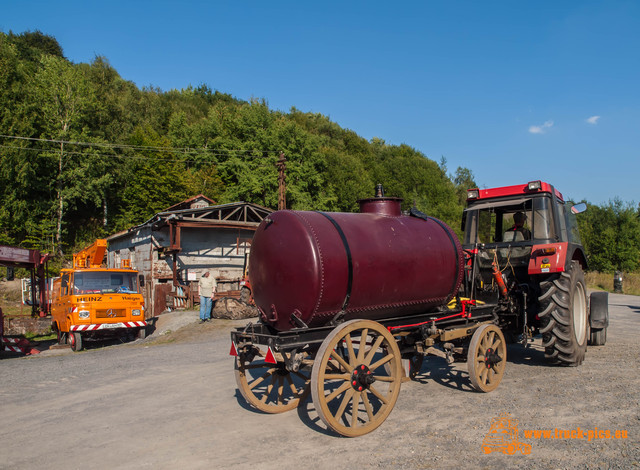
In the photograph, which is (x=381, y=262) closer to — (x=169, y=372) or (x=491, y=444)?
(x=491, y=444)

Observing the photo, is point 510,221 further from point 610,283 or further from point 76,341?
point 610,283

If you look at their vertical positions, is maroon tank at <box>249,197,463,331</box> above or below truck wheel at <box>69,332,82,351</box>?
above

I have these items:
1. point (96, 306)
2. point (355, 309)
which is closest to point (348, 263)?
point (355, 309)

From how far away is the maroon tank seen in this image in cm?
505

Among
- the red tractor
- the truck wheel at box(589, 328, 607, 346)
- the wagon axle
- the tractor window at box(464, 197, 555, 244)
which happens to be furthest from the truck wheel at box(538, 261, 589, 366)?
the wagon axle

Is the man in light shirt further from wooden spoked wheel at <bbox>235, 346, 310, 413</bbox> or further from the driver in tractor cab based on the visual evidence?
the driver in tractor cab

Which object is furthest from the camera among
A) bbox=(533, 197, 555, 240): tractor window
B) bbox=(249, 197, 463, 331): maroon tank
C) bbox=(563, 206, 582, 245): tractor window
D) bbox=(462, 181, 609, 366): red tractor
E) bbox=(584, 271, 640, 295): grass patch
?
bbox=(584, 271, 640, 295): grass patch

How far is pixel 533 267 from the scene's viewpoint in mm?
7586

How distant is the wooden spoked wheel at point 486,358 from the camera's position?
247 inches

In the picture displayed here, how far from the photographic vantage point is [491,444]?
15.0 feet

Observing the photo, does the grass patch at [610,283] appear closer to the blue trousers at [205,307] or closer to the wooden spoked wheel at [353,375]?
the blue trousers at [205,307]

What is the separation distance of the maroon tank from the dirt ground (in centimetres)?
127

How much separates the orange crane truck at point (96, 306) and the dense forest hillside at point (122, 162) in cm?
1372

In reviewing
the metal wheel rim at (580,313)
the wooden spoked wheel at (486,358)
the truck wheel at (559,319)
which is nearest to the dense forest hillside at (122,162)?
the metal wheel rim at (580,313)
